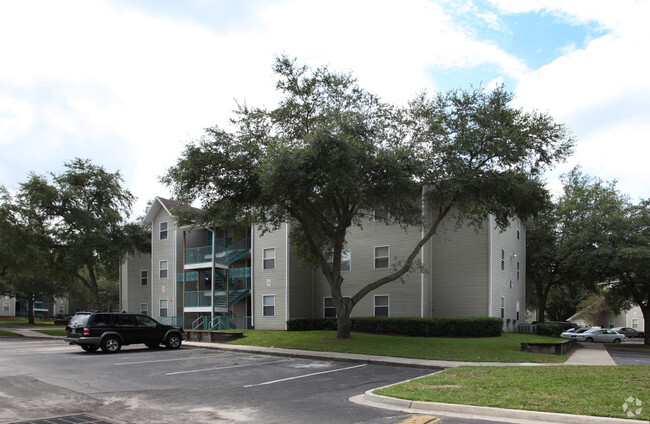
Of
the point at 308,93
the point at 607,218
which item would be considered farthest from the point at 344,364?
the point at 607,218

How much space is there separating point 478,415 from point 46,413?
745 centimetres

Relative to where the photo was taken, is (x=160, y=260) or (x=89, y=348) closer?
(x=89, y=348)

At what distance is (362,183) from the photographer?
1941 centimetres

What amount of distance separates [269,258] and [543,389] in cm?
2482

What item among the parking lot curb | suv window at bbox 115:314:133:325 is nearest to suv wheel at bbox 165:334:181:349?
suv window at bbox 115:314:133:325

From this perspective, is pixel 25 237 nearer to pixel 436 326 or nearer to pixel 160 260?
pixel 160 260

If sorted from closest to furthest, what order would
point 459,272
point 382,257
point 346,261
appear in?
point 459,272 < point 382,257 < point 346,261

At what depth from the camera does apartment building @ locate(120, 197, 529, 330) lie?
29.0m

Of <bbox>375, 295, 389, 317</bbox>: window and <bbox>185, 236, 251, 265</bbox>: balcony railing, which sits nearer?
<bbox>375, 295, 389, 317</bbox>: window

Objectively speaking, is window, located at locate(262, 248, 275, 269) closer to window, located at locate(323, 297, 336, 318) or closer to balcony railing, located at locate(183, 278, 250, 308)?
balcony railing, located at locate(183, 278, 250, 308)

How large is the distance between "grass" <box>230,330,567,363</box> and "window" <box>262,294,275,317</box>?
653cm

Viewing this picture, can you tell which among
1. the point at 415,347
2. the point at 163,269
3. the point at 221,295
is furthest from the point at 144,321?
the point at 163,269

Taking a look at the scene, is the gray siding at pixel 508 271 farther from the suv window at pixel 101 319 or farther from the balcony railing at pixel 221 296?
the suv window at pixel 101 319

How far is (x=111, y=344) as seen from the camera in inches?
803
